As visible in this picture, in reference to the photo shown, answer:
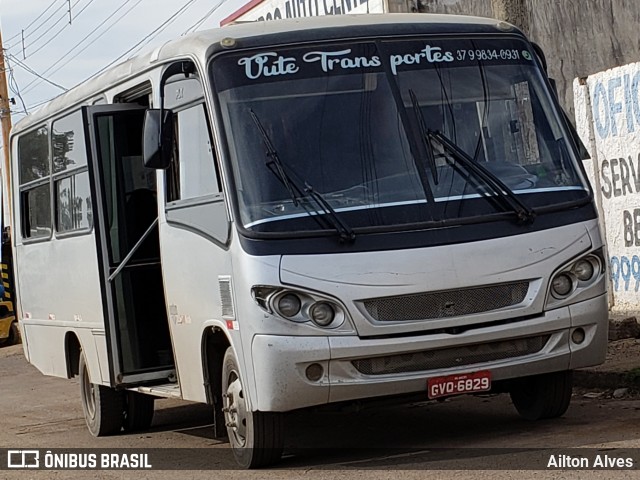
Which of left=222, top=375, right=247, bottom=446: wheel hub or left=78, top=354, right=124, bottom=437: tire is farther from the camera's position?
left=78, top=354, right=124, bottom=437: tire

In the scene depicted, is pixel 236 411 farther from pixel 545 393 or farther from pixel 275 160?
pixel 545 393

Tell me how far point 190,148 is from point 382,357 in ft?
6.65

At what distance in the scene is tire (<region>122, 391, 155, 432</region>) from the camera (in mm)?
11453

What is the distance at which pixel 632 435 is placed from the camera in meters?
7.96

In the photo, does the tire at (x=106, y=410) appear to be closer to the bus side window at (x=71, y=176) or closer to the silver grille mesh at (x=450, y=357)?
the bus side window at (x=71, y=176)

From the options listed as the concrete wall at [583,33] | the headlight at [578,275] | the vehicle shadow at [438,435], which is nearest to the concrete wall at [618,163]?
the concrete wall at [583,33]

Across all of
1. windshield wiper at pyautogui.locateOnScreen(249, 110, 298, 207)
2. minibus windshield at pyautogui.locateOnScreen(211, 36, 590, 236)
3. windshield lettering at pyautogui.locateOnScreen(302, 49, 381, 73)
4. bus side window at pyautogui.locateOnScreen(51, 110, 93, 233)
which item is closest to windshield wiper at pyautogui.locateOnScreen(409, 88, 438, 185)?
minibus windshield at pyautogui.locateOnScreen(211, 36, 590, 236)

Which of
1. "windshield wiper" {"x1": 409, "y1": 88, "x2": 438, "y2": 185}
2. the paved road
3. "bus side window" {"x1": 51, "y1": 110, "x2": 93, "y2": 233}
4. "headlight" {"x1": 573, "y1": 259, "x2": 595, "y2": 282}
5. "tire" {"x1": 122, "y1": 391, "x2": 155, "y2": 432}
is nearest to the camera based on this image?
the paved road

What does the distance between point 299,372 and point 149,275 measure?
109 inches

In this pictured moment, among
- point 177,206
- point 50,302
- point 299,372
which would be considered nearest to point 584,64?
point 50,302

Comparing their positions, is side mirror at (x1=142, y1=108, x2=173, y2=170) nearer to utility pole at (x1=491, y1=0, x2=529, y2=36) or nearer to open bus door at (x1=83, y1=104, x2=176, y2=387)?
open bus door at (x1=83, y1=104, x2=176, y2=387)

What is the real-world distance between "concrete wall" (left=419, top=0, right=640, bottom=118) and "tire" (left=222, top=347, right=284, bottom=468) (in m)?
9.76

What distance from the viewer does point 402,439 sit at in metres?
9.16

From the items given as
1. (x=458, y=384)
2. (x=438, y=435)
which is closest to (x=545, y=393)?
(x=438, y=435)
